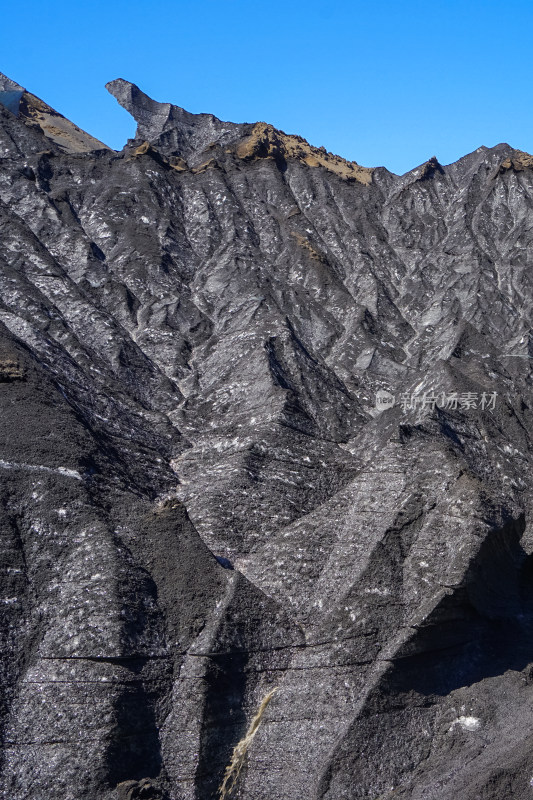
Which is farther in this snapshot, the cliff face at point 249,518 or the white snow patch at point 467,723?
the white snow patch at point 467,723

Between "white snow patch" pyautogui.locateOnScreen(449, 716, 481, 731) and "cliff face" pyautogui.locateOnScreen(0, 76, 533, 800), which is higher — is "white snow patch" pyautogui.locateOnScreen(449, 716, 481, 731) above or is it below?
below

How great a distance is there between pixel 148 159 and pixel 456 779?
41.2 metres

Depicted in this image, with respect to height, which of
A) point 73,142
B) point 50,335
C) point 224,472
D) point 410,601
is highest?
point 73,142

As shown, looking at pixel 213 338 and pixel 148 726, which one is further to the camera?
pixel 213 338

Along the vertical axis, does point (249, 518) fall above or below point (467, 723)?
above

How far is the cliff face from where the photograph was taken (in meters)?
12.4

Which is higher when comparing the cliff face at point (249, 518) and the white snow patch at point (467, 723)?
the cliff face at point (249, 518)

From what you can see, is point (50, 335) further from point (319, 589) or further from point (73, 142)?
point (73, 142)

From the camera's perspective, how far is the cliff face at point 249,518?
12.4 meters

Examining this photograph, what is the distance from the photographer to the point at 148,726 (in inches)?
491

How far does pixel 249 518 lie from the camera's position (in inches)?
776

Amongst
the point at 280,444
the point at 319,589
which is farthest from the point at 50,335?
the point at 319,589

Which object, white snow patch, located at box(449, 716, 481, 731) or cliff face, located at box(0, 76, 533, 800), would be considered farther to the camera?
white snow patch, located at box(449, 716, 481, 731)

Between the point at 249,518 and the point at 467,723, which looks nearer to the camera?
the point at 467,723
